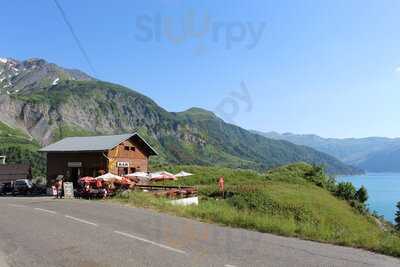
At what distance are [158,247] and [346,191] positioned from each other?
61.8 m

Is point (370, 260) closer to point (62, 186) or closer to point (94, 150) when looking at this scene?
point (62, 186)

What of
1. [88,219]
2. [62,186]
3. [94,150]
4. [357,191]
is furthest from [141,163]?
[88,219]

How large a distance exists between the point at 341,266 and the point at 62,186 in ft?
114

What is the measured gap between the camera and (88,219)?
18.2 m

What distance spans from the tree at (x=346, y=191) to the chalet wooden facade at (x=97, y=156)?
2879 cm

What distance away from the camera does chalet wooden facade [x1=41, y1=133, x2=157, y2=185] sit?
5131 centimetres

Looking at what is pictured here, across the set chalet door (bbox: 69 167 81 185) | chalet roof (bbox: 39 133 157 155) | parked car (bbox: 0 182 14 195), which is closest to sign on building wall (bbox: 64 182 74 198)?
chalet roof (bbox: 39 133 157 155)

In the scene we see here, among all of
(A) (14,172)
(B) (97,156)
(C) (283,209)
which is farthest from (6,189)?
(C) (283,209)

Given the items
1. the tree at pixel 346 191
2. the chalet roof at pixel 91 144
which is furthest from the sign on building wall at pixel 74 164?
the tree at pixel 346 191

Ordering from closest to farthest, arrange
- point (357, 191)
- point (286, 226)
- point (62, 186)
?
1. point (286, 226)
2. point (62, 186)
3. point (357, 191)

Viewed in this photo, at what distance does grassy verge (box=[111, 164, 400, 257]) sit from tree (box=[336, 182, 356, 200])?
3.14 meters

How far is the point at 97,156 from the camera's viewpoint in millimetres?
51375

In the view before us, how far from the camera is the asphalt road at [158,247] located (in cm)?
1002

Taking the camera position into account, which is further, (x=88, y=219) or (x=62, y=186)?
(x=62, y=186)
